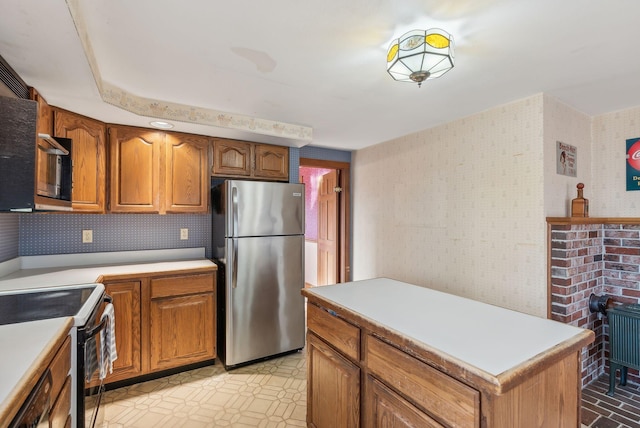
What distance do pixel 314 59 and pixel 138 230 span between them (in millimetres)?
2256

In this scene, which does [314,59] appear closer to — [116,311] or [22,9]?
[22,9]

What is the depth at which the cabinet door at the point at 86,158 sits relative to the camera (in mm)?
2230

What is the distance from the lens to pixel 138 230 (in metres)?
2.84

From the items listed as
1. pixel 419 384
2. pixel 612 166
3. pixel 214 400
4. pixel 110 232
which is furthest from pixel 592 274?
pixel 110 232

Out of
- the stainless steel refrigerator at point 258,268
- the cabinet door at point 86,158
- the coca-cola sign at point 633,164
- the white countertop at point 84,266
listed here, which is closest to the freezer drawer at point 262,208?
the stainless steel refrigerator at point 258,268

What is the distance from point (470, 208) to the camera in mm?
2635

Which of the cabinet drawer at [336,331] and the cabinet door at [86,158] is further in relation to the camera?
the cabinet door at [86,158]

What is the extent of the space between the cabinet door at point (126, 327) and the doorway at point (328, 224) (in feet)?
7.57

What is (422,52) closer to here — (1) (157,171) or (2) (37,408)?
(2) (37,408)

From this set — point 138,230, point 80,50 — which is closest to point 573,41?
point 80,50

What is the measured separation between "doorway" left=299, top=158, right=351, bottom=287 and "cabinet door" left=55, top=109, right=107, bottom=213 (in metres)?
2.09

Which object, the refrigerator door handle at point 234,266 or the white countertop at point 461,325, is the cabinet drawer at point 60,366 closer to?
the white countertop at point 461,325

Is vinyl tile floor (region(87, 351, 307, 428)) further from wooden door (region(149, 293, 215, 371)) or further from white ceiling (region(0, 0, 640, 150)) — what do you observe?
white ceiling (region(0, 0, 640, 150))

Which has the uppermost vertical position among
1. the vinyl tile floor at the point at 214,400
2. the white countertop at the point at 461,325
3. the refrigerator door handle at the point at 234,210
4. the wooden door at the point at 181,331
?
the refrigerator door handle at the point at 234,210
